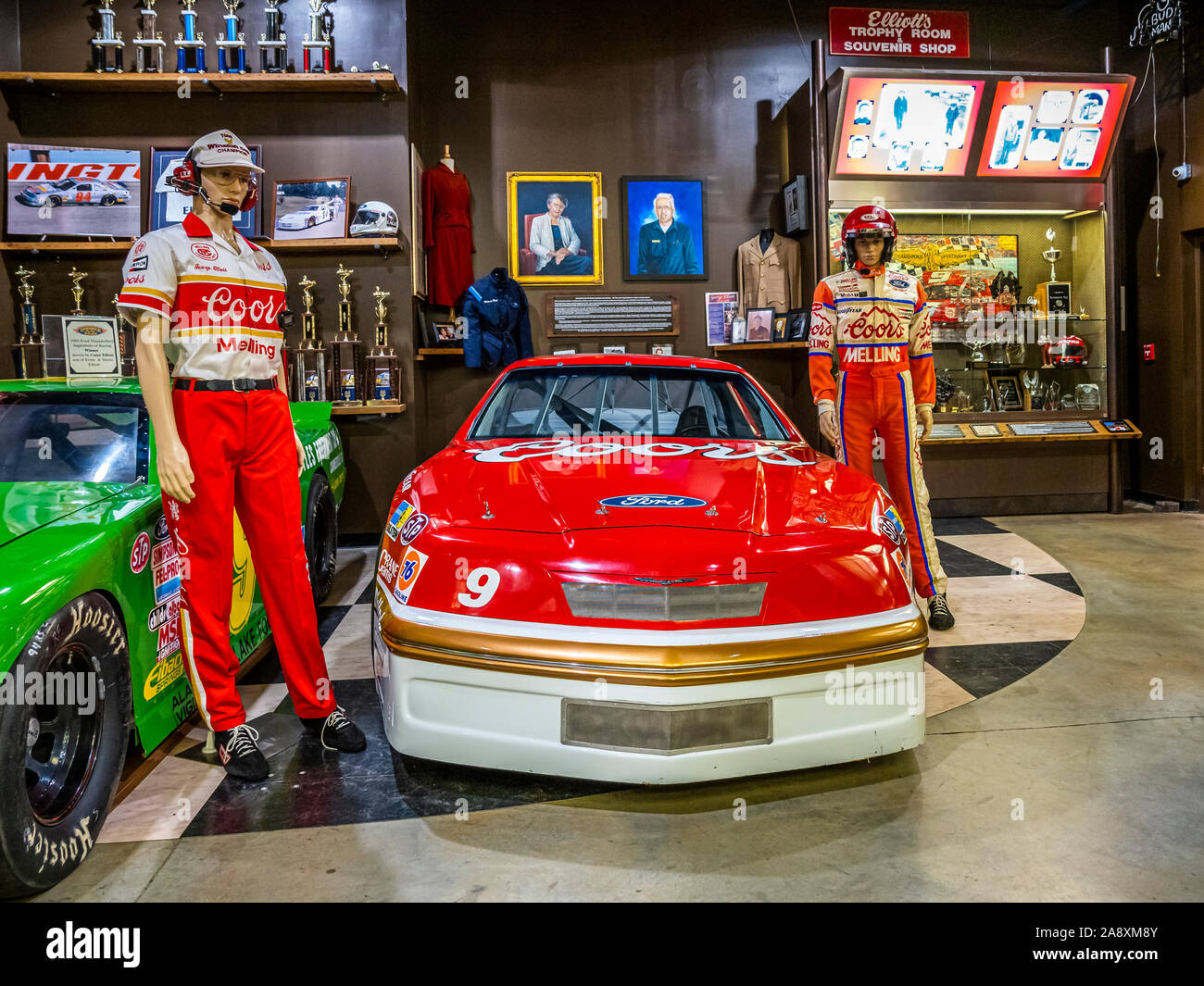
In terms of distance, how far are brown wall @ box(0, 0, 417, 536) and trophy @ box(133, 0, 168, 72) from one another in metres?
0.08

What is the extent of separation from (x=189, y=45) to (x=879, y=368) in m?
4.51

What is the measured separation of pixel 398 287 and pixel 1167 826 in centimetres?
478

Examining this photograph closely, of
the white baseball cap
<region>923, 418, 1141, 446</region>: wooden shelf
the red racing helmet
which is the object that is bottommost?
<region>923, 418, 1141, 446</region>: wooden shelf

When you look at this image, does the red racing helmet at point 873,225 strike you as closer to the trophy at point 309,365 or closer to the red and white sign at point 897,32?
the trophy at point 309,365

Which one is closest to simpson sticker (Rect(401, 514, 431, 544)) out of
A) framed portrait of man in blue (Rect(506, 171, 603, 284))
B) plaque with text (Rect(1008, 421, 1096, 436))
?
framed portrait of man in blue (Rect(506, 171, 603, 284))

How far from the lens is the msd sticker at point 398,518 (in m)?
2.05

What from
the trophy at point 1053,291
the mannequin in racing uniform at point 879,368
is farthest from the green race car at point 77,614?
the trophy at point 1053,291

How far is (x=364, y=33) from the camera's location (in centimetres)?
502

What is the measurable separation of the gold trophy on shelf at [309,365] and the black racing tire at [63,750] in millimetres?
3443

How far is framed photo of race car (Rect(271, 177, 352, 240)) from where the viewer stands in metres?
5.05

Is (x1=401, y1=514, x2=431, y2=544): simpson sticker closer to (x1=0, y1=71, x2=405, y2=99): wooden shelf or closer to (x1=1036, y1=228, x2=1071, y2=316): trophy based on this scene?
(x1=0, y1=71, x2=405, y2=99): wooden shelf

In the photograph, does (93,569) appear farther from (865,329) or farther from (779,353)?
(779,353)

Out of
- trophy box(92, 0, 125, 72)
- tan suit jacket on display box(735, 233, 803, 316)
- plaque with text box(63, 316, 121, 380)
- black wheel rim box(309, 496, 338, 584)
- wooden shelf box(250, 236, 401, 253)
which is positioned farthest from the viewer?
tan suit jacket on display box(735, 233, 803, 316)

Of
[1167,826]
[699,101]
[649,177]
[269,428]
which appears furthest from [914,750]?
[699,101]
